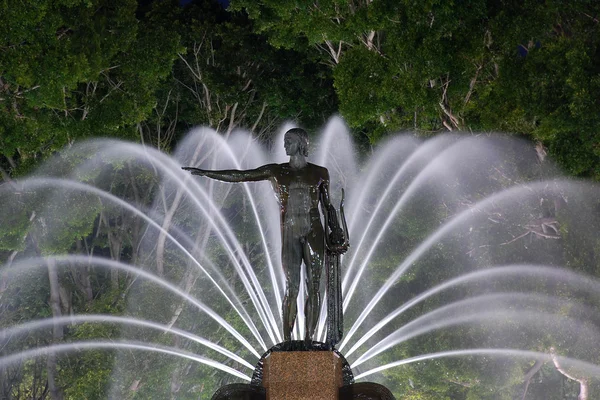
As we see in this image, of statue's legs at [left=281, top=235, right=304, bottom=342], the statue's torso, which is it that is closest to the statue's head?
the statue's torso

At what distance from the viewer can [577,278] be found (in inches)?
838

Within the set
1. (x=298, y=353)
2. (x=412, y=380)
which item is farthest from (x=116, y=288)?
(x=298, y=353)

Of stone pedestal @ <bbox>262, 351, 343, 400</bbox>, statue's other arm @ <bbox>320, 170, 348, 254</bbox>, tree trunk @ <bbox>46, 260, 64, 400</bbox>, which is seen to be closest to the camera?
stone pedestal @ <bbox>262, 351, 343, 400</bbox>

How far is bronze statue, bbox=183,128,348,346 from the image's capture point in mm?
11648

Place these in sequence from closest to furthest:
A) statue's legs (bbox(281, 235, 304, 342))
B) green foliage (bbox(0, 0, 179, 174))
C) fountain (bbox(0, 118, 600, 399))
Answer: statue's legs (bbox(281, 235, 304, 342)) → green foliage (bbox(0, 0, 179, 174)) → fountain (bbox(0, 118, 600, 399))

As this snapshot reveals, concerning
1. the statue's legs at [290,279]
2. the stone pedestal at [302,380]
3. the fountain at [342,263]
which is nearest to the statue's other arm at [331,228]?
the statue's legs at [290,279]

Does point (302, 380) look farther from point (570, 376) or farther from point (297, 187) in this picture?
point (570, 376)

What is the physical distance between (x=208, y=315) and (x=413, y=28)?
12.6 m

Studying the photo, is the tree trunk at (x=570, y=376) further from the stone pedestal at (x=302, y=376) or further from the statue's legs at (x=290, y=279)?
the stone pedestal at (x=302, y=376)

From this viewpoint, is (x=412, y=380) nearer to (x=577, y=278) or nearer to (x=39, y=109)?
(x=577, y=278)

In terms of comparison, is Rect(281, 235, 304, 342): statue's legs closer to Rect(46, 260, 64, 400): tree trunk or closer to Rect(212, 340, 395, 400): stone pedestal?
Rect(212, 340, 395, 400): stone pedestal

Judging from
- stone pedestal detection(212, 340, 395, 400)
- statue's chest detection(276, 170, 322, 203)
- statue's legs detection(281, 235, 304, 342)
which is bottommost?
stone pedestal detection(212, 340, 395, 400)

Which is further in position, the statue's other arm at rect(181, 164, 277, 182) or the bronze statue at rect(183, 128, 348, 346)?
the statue's other arm at rect(181, 164, 277, 182)

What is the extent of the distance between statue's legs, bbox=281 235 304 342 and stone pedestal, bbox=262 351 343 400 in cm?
62
